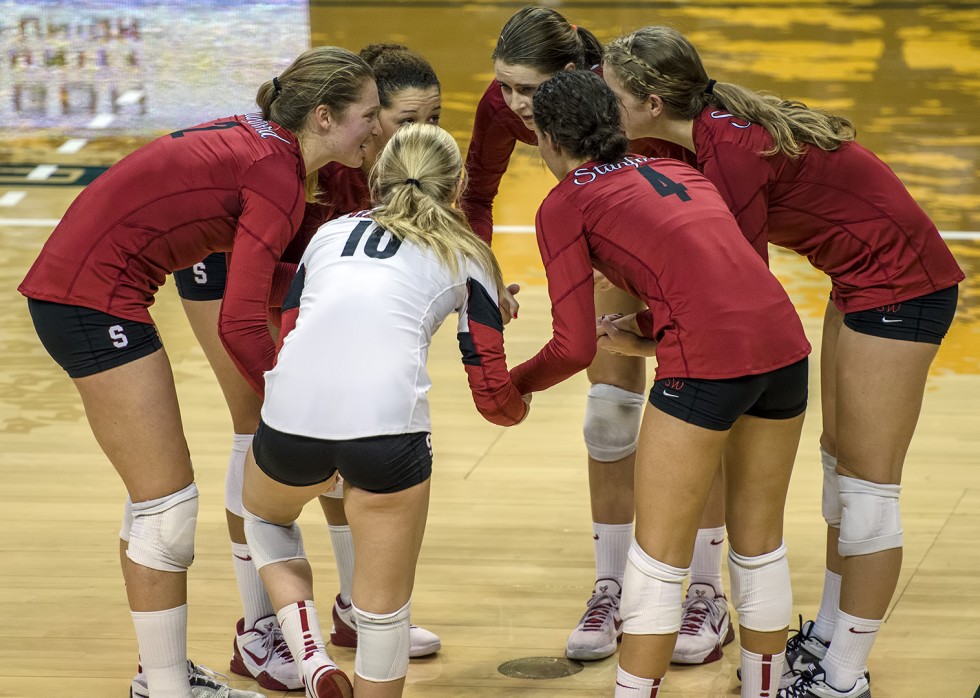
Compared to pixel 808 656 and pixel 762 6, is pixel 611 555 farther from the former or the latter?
pixel 762 6

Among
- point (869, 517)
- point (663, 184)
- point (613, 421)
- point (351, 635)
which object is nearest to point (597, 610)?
point (613, 421)

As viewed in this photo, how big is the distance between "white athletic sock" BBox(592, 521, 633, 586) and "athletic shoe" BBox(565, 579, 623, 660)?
0.02m

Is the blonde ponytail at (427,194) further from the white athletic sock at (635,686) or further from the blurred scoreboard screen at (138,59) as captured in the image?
the blurred scoreboard screen at (138,59)

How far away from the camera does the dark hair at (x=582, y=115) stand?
7.84ft

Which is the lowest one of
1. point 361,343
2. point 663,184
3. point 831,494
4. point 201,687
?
point 201,687

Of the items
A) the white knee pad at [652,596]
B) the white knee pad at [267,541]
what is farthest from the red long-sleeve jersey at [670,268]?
the white knee pad at [267,541]

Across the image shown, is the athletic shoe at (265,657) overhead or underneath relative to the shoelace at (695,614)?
underneath

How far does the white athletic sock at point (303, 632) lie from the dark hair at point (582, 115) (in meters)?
1.02

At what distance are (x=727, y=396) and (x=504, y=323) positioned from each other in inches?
19.4

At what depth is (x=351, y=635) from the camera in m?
3.03

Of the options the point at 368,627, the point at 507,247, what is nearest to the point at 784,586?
the point at 368,627

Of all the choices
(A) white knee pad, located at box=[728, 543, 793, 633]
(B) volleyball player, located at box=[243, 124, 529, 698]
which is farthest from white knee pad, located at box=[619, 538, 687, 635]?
(B) volleyball player, located at box=[243, 124, 529, 698]

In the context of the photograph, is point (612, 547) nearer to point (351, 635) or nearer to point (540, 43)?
point (351, 635)

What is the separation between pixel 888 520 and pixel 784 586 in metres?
0.31
